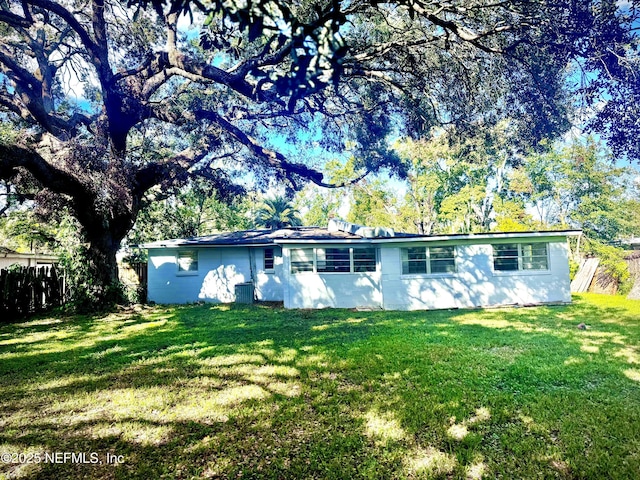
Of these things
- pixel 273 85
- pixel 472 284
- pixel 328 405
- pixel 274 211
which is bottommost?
pixel 328 405

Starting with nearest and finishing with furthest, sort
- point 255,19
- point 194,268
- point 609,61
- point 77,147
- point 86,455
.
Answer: point 255,19 < point 86,455 < point 609,61 < point 77,147 < point 194,268

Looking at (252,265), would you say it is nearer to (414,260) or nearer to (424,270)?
(414,260)

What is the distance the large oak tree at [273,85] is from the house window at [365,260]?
300cm

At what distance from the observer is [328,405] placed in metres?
3.91

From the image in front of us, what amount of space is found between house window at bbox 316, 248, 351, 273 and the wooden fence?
9.26 meters

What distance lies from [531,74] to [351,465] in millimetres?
6961

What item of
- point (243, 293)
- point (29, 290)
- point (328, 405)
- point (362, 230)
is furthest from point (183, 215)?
point (328, 405)

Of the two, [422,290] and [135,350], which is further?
[422,290]

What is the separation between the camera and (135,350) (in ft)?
21.6

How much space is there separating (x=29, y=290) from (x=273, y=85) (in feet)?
36.5


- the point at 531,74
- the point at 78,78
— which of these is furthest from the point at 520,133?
the point at 78,78

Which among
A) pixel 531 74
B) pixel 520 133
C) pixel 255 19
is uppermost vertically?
pixel 531 74

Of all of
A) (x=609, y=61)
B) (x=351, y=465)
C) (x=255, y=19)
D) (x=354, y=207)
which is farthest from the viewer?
(x=354, y=207)

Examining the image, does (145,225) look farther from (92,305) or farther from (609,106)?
(609,106)
